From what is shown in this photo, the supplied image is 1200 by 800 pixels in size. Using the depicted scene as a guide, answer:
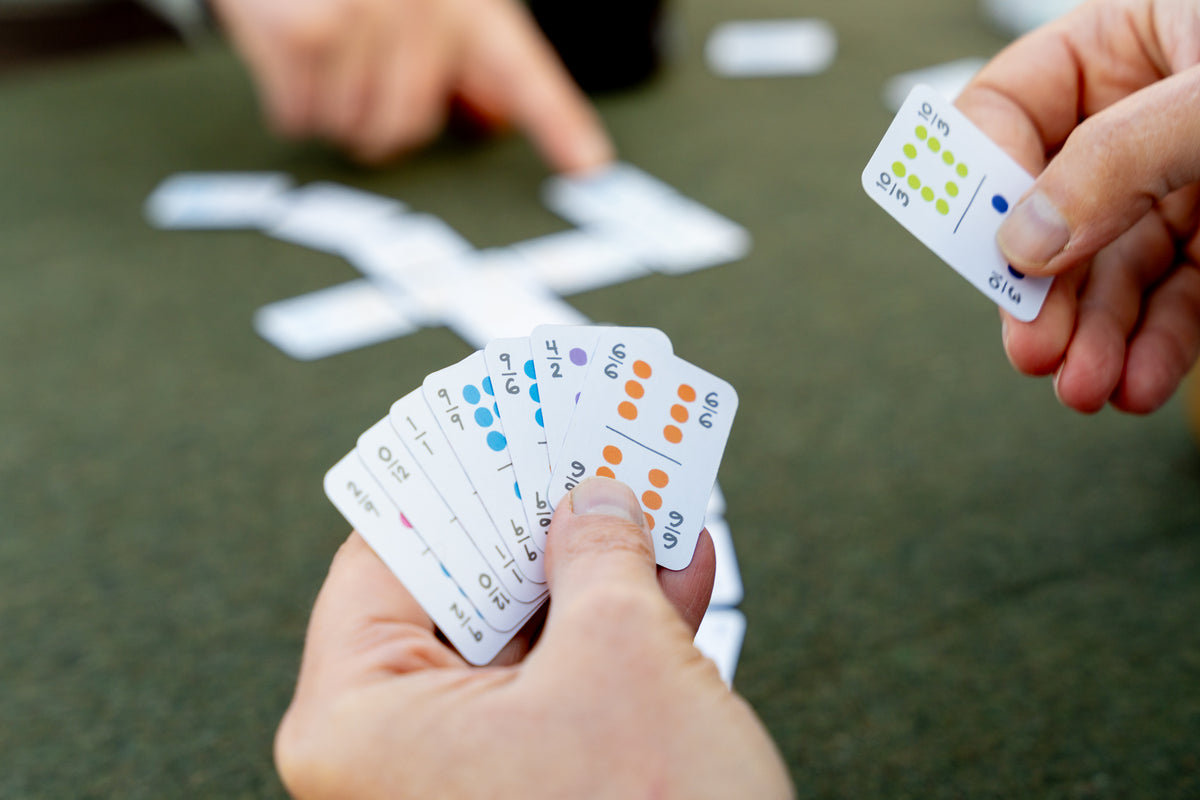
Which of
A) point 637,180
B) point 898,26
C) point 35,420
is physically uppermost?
point 898,26

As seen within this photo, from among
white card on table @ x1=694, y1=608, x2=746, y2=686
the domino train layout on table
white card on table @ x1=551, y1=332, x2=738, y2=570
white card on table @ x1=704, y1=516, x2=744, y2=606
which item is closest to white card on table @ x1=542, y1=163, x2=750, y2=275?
the domino train layout on table

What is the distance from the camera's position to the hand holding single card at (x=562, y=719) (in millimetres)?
466

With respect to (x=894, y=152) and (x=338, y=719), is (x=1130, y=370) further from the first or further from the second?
(x=338, y=719)

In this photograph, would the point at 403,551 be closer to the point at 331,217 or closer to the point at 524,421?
the point at 524,421

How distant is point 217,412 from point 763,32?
1.73 metres

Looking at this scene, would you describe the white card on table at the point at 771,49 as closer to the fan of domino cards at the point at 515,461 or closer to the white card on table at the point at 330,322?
the white card on table at the point at 330,322

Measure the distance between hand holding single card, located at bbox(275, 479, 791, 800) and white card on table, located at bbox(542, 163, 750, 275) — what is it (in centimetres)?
105

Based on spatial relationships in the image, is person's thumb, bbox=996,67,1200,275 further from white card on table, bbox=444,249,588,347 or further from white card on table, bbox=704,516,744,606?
white card on table, bbox=444,249,588,347

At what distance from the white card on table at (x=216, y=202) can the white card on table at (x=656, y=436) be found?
1190 millimetres

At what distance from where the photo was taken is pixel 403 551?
0.61 m

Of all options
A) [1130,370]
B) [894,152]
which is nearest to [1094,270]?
[1130,370]

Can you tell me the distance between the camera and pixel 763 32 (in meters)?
2.41

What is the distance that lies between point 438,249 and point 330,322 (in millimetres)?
246

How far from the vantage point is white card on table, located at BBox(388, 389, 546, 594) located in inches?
24.6
